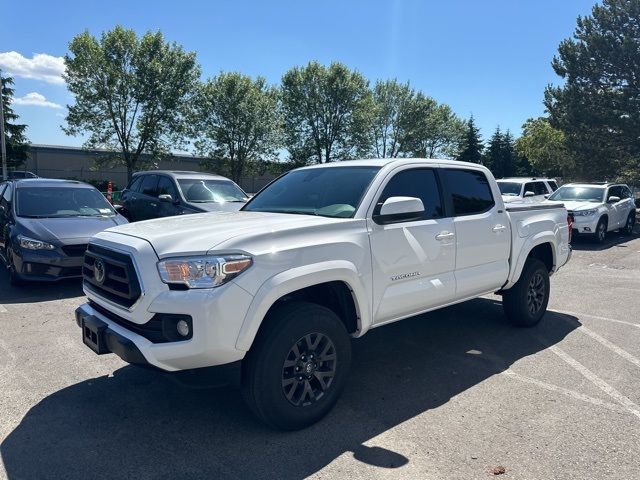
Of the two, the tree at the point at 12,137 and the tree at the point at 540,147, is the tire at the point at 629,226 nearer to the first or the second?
the tree at the point at 540,147

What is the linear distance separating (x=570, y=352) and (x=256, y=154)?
3360 cm

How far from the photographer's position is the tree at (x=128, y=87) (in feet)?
86.7

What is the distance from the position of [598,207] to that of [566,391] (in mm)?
11645

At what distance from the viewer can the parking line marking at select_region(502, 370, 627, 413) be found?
12.7 ft

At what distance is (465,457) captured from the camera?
10.2ft

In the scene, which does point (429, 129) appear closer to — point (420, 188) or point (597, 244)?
point (597, 244)

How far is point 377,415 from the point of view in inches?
145

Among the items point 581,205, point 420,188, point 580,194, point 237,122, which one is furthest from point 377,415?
point 237,122

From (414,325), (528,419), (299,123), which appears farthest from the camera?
(299,123)


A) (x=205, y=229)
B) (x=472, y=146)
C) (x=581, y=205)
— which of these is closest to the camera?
(x=205, y=229)

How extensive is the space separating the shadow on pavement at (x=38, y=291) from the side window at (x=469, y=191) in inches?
217

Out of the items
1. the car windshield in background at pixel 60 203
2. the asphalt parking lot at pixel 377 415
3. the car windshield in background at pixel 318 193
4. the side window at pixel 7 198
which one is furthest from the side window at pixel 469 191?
the side window at pixel 7 198

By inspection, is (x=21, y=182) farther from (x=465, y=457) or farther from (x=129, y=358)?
(x=465, y=457)

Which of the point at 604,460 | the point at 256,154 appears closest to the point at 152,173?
the point at 604,460
